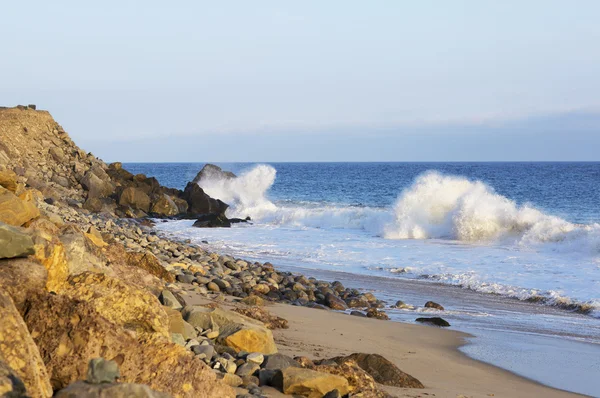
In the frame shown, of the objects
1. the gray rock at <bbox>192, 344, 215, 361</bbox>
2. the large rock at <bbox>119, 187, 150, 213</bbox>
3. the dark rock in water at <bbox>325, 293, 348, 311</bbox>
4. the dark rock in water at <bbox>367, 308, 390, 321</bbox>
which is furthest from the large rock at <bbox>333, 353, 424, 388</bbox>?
the large rock at <bbox>119, 187, 150, 213</bbox>

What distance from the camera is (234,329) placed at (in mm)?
5684

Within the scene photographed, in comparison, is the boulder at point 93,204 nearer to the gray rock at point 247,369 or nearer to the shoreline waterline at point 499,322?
the shoreline waterline at point 499,322

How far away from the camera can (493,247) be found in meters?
17.7

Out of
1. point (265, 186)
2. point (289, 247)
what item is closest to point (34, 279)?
point (289, 247)

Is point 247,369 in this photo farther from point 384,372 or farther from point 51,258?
point 51,258

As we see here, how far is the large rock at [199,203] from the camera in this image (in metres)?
26.6

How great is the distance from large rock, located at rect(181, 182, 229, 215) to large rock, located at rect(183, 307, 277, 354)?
20.6 m

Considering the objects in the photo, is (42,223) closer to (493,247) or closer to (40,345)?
(40,345)

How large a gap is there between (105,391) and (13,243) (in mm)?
1836

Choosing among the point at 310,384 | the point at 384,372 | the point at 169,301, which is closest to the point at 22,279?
the point at 310,384

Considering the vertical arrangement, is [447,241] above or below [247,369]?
below

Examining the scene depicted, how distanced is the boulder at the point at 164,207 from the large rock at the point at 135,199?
0.91 feet

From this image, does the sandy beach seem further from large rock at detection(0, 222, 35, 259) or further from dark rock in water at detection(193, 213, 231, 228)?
dark rock in water at detection(193, 213, 231, 228)

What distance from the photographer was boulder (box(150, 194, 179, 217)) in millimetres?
25203
